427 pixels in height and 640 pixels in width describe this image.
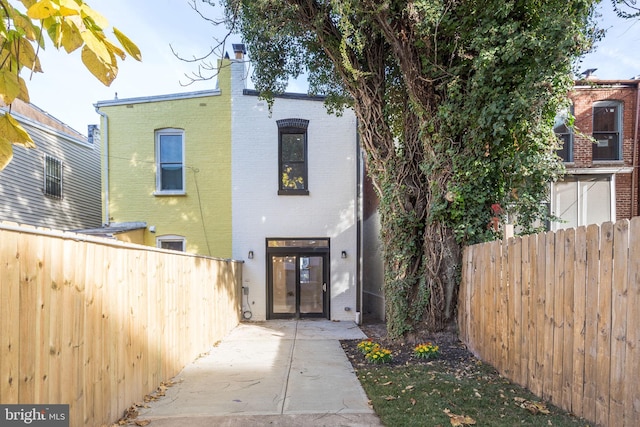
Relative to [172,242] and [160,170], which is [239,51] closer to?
[160,170]

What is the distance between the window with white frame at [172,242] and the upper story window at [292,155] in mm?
3247

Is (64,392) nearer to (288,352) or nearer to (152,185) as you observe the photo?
(288,352)

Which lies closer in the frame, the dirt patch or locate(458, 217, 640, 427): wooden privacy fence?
locate(458, 217, 640, 427): wooden privacy fence

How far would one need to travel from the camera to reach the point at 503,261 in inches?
192

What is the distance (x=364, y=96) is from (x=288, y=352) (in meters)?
4.97

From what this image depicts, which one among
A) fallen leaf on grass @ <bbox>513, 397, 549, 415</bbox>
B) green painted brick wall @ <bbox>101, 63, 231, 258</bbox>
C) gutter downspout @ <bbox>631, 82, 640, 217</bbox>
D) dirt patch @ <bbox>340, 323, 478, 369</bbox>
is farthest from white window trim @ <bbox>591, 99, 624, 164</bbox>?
green painted brick wall @ <bbox>101, 63, 231, 258</bbox>

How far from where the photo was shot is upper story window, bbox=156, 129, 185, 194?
11305mm

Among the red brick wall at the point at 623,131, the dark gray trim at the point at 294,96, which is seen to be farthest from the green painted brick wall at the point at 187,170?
the red brick wall at the point at 623,131

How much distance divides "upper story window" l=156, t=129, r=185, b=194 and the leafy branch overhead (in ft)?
33.3

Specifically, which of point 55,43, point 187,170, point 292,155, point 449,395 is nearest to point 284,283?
point 292,155

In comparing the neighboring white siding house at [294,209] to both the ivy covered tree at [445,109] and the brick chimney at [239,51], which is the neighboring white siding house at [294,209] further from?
the ivy covered tree at [445,109]

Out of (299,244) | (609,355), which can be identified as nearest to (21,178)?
(299,244)

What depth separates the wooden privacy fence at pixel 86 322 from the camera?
2404 mm

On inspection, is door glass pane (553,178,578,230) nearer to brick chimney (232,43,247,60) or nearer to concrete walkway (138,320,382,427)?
concrete walkway (138,320,382,427)
